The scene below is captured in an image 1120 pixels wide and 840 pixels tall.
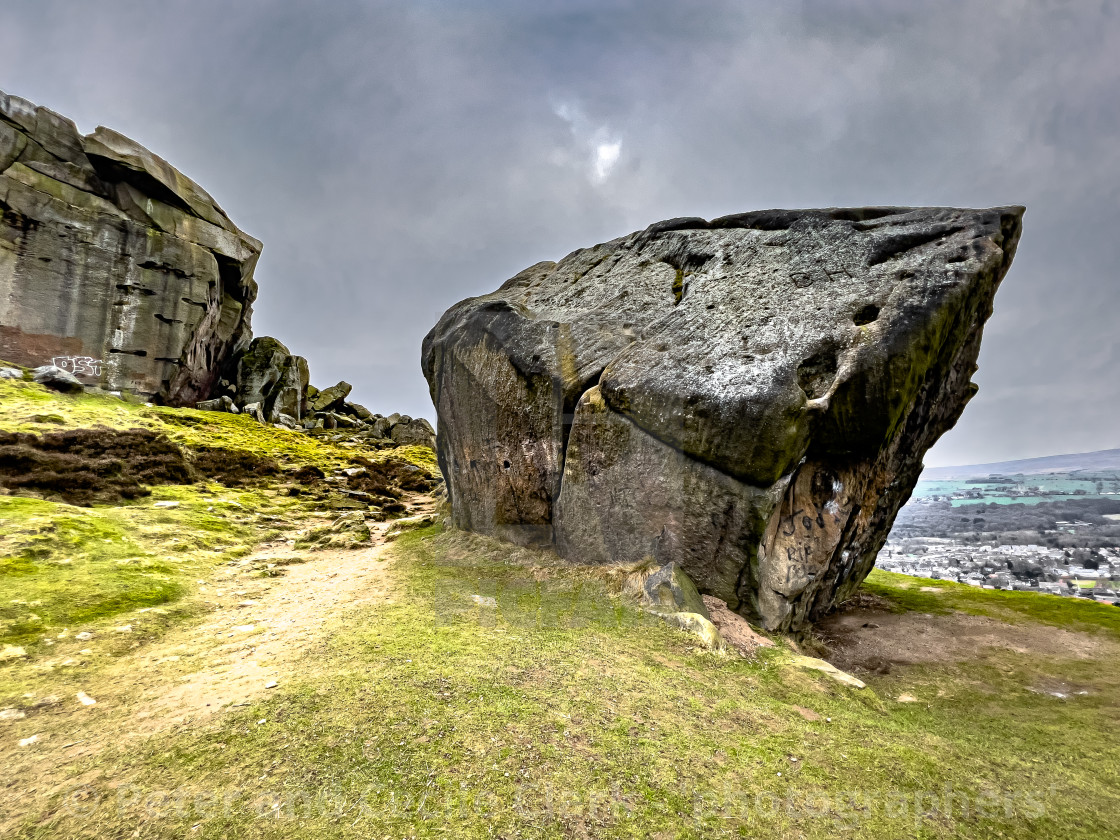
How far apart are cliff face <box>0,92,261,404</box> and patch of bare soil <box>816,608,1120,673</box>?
54.3 m

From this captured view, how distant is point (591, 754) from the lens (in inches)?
199

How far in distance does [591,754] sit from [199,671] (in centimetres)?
558

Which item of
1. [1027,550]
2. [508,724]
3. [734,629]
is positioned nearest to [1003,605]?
[734,629]

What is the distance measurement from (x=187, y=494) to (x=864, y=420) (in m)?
22.8

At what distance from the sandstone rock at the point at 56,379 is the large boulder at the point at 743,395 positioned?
123ft

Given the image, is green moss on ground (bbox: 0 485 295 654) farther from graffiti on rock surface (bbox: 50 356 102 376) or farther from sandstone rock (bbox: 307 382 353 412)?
sandstone rock (bbox: 307 382 353 412)

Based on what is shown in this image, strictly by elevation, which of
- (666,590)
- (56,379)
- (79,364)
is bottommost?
(666,590)

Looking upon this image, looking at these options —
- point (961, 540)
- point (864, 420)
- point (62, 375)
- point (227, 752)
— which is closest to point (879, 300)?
point (864, 420)

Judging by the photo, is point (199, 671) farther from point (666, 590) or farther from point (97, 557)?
point (666, 590)

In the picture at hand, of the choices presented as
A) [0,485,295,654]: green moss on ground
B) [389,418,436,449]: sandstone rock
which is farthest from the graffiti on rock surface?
Result: [0,485,295,654]: green moss on ground

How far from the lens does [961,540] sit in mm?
51594

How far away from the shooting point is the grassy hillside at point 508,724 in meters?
4.16

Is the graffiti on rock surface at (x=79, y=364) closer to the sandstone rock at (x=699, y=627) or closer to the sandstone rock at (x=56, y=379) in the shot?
the sandstone rock at (x=56, y=379)

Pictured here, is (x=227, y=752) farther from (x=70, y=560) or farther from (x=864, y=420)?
(x=864, y=420)
